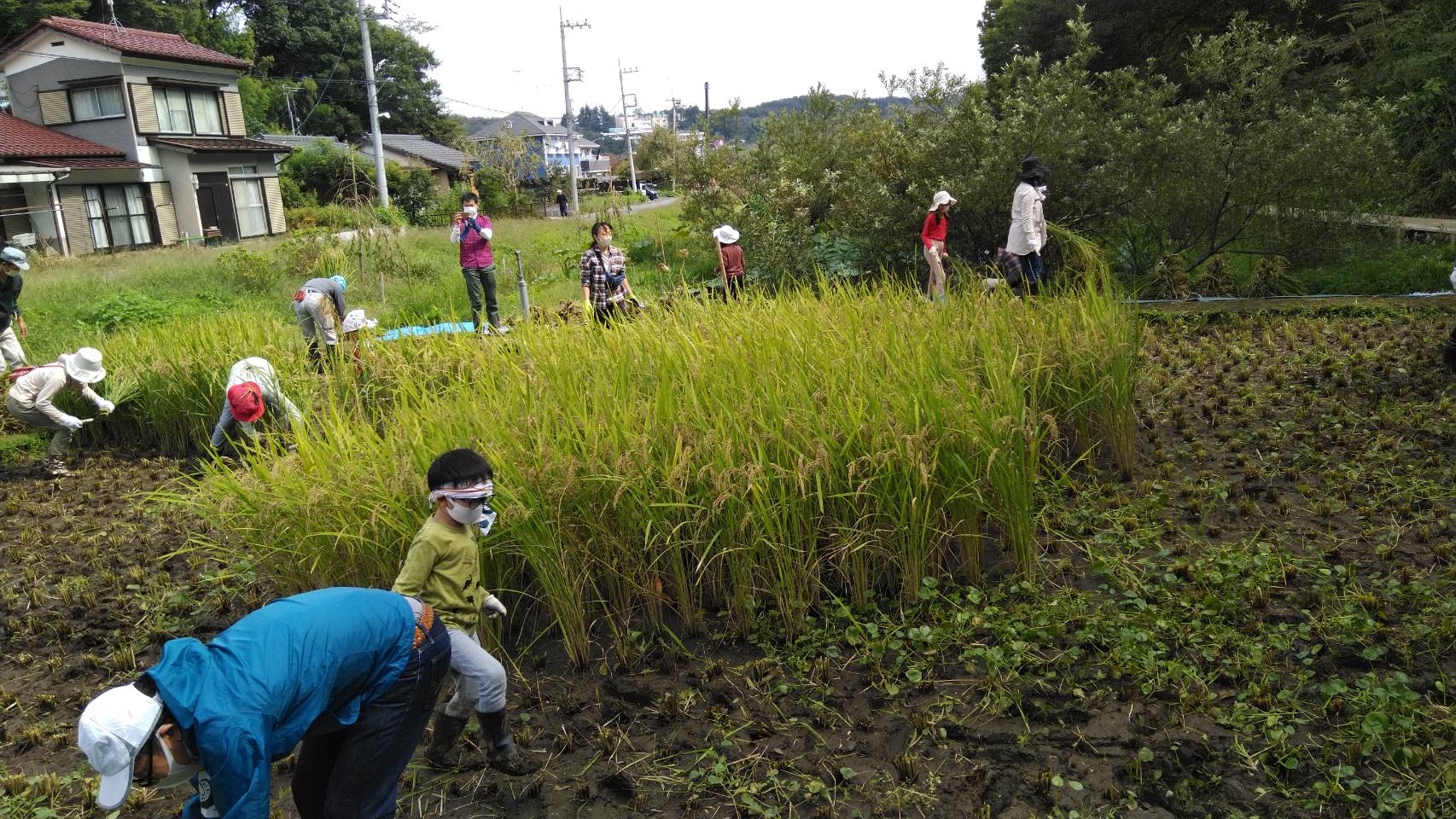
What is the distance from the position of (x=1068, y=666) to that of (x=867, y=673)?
71 centimetres

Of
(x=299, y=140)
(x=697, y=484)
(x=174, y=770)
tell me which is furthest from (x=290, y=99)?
(x=174, y=770)

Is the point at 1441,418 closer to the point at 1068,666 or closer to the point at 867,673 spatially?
the point at 1068,666

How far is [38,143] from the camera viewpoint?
24312 millimetres

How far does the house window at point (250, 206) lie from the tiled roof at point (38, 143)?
3497 millimetres

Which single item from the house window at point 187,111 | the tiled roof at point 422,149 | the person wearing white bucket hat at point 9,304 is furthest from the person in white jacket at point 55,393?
the tiled roof at point 422,149

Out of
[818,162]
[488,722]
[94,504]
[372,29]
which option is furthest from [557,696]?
[372,29]

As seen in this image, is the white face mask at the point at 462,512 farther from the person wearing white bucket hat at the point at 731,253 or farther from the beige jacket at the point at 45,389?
the person wearing white bucket hat at the point at 731,253

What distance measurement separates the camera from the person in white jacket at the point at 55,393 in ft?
23.9

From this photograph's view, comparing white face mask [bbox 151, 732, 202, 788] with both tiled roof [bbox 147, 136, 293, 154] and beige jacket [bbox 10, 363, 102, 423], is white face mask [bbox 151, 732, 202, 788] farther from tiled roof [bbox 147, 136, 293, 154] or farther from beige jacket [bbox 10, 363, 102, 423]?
tiled roof [bbox 147, 136, 293, 154]

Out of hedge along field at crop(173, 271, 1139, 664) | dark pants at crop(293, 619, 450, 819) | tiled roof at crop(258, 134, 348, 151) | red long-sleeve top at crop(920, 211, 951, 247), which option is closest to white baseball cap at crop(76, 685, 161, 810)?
dark pants at crop(293, 619, 450, 819)

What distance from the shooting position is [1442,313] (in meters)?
8.26

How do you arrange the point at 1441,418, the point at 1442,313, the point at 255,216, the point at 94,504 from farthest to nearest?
1. the point at 255,216
2. the point at 1442,313
3. the point at 94,504
4. the point at 1441,418

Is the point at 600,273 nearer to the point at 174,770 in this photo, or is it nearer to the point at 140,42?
the point at 174,770

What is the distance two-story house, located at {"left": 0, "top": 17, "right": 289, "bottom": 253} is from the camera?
2494cm
